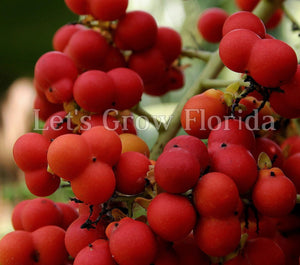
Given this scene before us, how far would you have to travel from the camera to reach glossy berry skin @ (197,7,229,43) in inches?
46.5

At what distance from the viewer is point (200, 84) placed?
0.98 m

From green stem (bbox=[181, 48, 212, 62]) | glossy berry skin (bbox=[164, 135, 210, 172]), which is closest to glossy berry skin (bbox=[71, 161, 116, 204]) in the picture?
glossy berry skin (bbox=[164, 135, 210, 172])

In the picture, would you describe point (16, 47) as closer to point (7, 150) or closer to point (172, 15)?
point (7, 150)

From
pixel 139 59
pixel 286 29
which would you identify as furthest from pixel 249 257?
pixel 286 29

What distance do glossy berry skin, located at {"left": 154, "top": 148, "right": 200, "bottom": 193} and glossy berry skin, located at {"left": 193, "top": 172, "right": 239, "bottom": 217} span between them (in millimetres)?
18

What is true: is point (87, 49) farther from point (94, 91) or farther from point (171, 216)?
point (171, 216)

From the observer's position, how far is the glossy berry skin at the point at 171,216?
623 millimetres

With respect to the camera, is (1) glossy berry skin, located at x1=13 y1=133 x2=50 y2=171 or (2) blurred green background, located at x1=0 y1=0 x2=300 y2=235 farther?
(2) blurred green background, located at x1=0 y1=0 x2=300 y2=235

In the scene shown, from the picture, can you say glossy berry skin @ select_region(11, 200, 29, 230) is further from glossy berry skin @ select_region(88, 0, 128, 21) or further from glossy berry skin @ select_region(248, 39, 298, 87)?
glossy berry skin @ select_region(248, 39, 298, 87)

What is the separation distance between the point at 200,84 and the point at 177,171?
A: 40 centimetres

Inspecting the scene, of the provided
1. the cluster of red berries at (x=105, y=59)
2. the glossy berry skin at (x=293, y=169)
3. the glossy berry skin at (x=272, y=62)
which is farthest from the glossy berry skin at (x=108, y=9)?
the glossy berry skin at (x=293, y=169)

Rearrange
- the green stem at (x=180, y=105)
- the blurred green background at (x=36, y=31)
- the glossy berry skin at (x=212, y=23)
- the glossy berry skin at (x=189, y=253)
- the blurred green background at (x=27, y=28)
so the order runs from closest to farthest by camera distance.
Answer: the glossy berry skin at (x=189, y=253), the green stem at (x=180, y=105), the glossy berry skin at (x=212, y=23), the blurred green background at (x=36, y=31), the blurred green background at (x=27, y=28)

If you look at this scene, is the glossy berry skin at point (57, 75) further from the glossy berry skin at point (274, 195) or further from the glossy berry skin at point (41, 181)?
the glossy berry skin at point (274, 195)

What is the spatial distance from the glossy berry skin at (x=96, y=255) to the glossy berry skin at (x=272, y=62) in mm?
347
